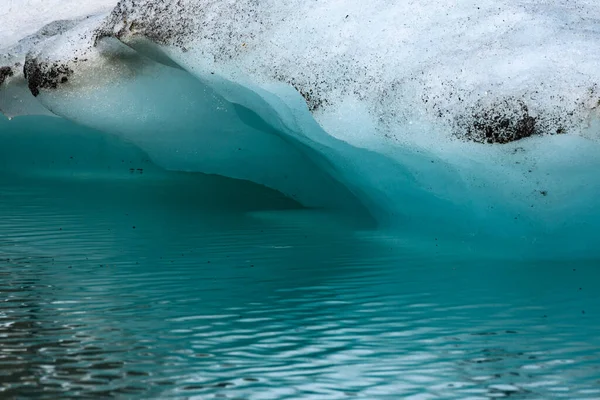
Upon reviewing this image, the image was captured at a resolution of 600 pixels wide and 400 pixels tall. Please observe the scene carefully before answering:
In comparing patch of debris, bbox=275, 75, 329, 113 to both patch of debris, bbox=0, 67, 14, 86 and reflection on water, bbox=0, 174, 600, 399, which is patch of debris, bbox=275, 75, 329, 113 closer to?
reflection on water, bbox=0, 174, 600, 399

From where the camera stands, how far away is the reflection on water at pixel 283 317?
165 inches

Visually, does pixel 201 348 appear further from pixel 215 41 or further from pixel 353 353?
pixel 215 41

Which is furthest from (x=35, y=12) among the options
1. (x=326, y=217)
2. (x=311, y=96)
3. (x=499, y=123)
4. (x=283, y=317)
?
(x=283, y=317)

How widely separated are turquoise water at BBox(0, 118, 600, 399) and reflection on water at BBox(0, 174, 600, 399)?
1 centimetres

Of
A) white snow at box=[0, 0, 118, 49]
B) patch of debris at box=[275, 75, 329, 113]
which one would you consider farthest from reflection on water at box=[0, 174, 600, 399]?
white snow at box=[0, 0, 118, 49]

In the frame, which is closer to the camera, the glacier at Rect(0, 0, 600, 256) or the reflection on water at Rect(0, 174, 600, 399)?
the reflection on water at Rect(0, 174, 600, 399)

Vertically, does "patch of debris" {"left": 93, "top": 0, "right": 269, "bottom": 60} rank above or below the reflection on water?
above

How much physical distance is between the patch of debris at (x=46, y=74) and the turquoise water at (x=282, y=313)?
1.21 metres

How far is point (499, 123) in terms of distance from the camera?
6461 mm

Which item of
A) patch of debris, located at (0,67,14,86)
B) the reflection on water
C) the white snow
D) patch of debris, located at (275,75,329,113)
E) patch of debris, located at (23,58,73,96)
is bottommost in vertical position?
the reflection on water

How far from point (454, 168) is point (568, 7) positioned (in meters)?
1.33

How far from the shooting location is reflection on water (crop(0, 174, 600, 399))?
13.8 feet

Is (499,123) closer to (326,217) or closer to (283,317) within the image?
(283,317)

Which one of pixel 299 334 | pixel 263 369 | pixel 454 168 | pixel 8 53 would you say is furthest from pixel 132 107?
pixel 263 369
